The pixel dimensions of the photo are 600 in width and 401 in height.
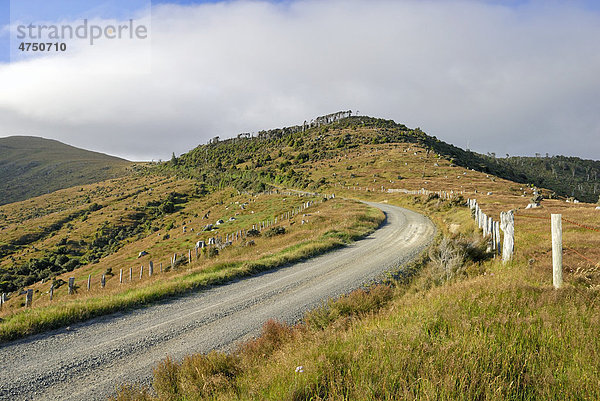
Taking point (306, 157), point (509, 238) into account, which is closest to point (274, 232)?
point (509, 238)

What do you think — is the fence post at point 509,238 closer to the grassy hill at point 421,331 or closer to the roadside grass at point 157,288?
the grassy hill at point 421,331

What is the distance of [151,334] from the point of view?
7559mm

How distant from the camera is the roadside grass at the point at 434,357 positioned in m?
3.34

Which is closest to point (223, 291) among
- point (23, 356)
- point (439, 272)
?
point (23, 356)

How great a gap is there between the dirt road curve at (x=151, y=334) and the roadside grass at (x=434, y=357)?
1172 millimetres

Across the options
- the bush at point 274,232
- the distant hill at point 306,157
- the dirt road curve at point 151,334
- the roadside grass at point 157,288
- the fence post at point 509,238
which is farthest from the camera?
the distant hill at point 306,157

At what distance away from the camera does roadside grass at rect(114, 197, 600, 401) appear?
3.34m

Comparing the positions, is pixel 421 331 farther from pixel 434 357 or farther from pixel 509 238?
pixel 509 238

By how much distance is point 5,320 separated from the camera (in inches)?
323

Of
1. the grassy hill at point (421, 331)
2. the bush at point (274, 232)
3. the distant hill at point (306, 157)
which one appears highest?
the distant hill at point (306, 157)

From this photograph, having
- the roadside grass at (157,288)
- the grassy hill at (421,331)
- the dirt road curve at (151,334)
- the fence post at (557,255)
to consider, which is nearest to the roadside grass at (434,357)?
the grassy hill at (421,331)

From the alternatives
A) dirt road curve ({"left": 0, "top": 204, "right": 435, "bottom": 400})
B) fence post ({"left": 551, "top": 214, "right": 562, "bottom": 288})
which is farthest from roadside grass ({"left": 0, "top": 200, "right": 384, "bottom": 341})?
fence post ({"left": 551, "top": 214, "right": 562, "bottom": 288})

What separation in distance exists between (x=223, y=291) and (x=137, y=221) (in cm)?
6957

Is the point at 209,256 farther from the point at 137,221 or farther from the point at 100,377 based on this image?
the point at 137,221
